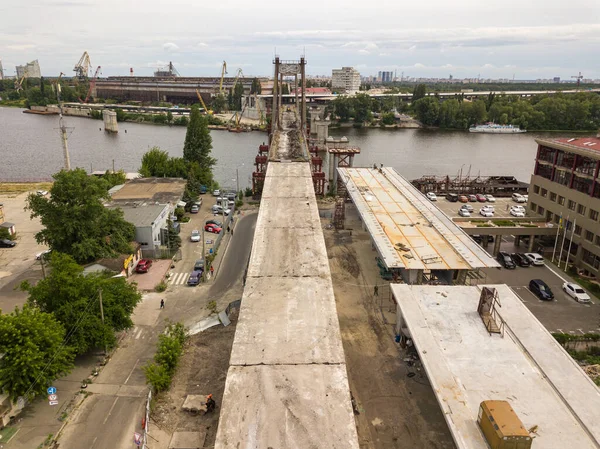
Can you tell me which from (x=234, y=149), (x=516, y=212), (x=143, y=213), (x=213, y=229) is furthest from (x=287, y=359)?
(x=234, y=149)

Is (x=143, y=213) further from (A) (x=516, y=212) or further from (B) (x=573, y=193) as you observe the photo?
(A) (x=516, y=212)

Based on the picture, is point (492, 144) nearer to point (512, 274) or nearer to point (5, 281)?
point (512, 274)

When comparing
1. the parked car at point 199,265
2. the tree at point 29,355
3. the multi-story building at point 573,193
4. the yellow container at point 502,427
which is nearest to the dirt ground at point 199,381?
the tree at point 29,355

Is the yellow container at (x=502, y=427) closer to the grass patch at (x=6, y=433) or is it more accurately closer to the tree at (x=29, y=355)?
the tree at (x=29, y=355)

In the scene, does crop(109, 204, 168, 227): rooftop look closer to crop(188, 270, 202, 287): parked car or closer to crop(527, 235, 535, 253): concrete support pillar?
crop(188, 270, 202, 287): parked car

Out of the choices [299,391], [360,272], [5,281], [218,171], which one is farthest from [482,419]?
[218,171]

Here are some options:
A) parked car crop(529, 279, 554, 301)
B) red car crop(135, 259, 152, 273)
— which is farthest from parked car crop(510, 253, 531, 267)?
red car crop(135, 259, 152, 273)
